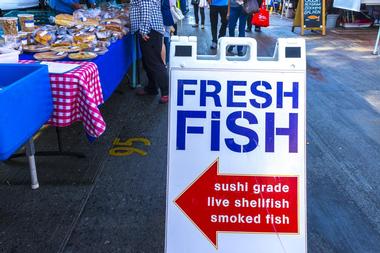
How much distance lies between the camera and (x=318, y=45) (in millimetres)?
9922

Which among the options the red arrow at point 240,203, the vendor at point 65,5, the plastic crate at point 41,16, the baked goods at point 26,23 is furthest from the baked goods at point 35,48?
the red arrow at point 240,203

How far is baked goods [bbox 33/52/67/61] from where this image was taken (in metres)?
3.87

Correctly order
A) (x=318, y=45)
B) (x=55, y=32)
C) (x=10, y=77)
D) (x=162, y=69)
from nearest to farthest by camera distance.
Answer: (x=10, y=77)
(x=55, y=32)
(x=162, y=69)
(x=318, y=45)

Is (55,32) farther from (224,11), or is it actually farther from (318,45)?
(318,45)

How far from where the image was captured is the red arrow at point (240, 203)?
197 cm

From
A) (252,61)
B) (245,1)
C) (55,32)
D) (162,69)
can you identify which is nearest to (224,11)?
(245,1)

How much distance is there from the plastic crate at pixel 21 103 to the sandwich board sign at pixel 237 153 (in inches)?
40.3

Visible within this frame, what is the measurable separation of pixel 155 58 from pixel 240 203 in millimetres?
3781

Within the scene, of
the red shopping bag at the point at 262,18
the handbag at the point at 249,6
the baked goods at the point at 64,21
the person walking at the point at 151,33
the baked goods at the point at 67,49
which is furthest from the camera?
the red shopping bag at the point at 262,18

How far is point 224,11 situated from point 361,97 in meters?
3.76

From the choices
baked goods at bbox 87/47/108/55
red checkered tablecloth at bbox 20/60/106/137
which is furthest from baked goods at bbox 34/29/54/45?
red checkered tablecloth at bbox 20/60/106/137

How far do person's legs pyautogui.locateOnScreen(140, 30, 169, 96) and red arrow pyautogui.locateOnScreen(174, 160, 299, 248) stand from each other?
11.7 ft

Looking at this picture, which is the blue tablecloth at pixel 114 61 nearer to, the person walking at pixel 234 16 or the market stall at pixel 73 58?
the market stall at pixel 73 58

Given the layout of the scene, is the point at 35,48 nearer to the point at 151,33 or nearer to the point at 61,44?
the point at 61,44
